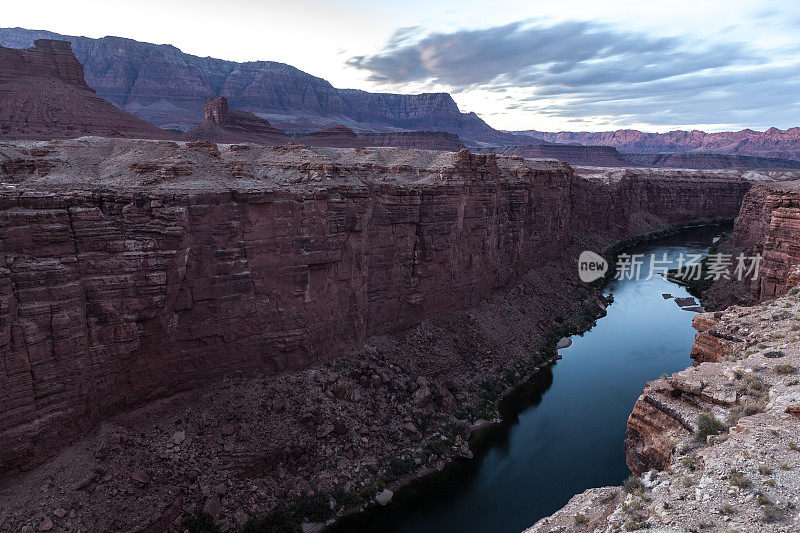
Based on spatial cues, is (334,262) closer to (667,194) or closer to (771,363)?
(771,363)

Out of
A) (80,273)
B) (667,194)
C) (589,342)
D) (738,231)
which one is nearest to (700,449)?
(80,273)

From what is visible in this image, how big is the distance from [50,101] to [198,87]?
92.3 m

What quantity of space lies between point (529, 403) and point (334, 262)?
535 inches

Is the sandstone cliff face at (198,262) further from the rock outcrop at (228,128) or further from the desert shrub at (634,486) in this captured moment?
the rock outcrop at (228,128)

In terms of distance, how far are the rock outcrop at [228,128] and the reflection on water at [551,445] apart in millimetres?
64962

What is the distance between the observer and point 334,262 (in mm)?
21891

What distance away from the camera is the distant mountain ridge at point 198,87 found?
398ft

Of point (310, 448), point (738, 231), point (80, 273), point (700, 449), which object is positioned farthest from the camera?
point (738, 231)

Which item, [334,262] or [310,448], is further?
[334,262]

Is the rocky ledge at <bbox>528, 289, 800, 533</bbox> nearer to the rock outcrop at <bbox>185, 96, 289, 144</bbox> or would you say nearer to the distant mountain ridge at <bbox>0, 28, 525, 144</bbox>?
the rock outcrop at <bbox>185, 96, 289, 144</bbox>

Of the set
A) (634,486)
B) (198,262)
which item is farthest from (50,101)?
(634,486)

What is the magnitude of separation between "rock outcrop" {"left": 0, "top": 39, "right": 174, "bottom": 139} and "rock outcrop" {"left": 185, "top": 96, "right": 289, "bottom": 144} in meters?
16.3

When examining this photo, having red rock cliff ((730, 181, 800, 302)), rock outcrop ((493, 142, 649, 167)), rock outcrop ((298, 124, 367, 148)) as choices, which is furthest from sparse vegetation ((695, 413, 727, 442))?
rock outcrop ((493, 142, 649, 167))

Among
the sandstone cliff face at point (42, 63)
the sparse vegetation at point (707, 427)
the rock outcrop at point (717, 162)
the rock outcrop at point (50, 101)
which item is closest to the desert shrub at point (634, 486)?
the sparse vegetation at point (707, 427)
